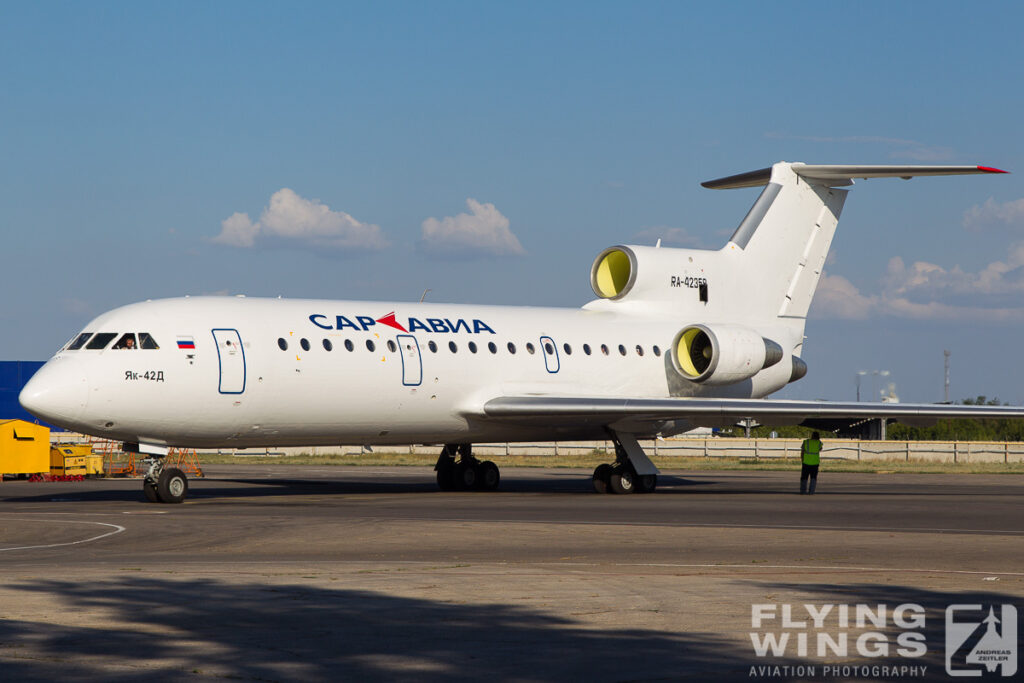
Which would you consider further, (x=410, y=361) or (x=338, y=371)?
(x=410, y=361)

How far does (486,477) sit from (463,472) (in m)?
0.58

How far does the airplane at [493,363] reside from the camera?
2250 centimetres

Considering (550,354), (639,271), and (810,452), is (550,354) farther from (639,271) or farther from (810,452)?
(810,452)

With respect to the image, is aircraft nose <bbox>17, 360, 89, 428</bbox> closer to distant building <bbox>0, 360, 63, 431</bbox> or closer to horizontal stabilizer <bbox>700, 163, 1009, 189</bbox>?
horizontal stabilizer <bbox>700, 163, 1009, 189</bbox>

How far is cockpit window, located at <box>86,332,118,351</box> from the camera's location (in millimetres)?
22438

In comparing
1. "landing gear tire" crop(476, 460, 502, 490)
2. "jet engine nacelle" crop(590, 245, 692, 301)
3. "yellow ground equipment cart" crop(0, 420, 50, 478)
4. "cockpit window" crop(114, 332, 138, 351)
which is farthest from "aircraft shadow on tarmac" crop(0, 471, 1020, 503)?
"jet engine nacelle" crop(590, 245, 692, 301)

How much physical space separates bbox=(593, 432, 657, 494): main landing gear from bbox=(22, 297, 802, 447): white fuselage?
1126mm

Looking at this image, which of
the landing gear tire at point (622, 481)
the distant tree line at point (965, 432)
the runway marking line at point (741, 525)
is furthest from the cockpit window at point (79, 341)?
the distant tree line at point (965, 432)

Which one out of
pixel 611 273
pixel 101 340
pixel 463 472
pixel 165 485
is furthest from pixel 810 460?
pixel 101 340

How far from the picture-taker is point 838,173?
3178 cm

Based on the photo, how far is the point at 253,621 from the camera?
912cm

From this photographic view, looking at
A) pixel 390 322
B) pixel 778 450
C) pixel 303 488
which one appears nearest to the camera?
pixel 390 322

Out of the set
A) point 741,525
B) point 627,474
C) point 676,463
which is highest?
point 627,474

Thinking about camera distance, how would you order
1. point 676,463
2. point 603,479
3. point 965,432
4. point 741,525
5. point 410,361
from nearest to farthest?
point 741,525 → point 410,361 → point 603,479 → point 676,463 → point 965,432
